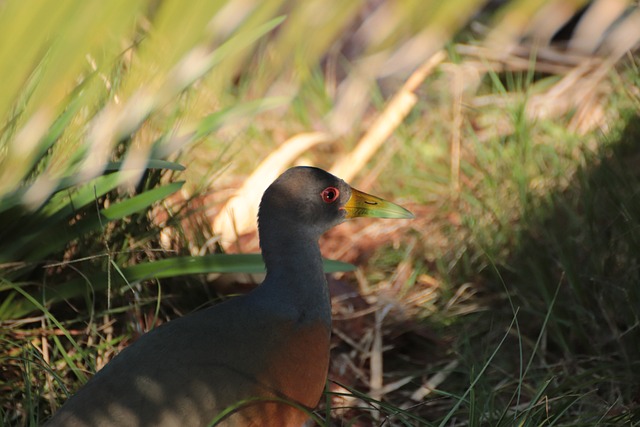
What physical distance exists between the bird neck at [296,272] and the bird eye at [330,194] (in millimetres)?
121

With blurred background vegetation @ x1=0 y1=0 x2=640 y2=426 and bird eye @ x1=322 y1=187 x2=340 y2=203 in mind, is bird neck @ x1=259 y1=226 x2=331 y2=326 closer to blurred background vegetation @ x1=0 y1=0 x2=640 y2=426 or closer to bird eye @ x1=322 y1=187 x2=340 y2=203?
bird eye @ x1=322 y1=187 x2=340 y2=203

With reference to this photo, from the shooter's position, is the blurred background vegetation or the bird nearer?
the bird

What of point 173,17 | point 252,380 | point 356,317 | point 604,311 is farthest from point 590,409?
point 173,17

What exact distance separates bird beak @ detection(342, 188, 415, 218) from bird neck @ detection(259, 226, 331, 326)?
7.9 inches

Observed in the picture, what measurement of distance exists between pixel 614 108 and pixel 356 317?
5.64ft

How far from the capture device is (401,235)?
13.1ft

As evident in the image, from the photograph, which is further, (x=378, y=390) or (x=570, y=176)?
(x=570, y=176)

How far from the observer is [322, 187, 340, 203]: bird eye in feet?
8.46

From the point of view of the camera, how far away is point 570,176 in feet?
12.1

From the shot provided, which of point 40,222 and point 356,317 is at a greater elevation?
point 40,222

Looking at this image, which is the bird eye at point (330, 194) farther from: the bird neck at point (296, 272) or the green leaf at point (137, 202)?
the green leaf at point (137, 202)

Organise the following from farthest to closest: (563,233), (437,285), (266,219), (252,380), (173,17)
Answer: (437,285)
(563,233)
(266,219)
(252,380)
(173,17)

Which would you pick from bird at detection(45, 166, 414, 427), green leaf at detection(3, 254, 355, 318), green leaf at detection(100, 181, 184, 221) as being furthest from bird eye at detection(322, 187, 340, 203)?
green leaf at detection(100, 181, 184, 221)

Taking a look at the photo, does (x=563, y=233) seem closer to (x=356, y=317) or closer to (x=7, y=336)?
(x=356, y=317)
